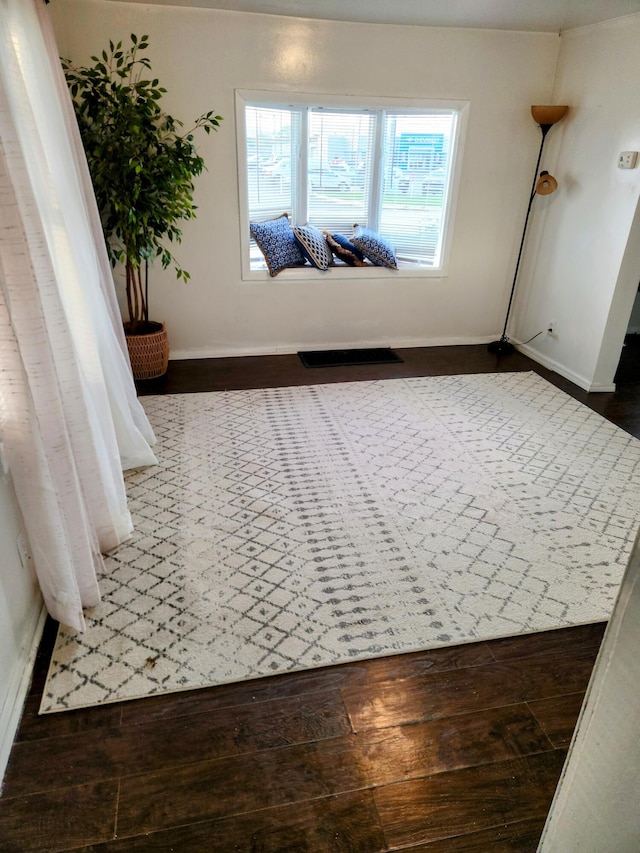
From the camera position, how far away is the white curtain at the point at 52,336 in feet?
5.13

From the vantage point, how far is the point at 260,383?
4.05 meters

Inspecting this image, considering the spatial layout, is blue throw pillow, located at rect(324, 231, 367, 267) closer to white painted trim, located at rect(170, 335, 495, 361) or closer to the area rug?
white painted trim, located at rect(170, 335, 495, 361)

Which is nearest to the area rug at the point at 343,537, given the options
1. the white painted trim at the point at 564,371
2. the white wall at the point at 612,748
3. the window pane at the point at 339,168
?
the white painted trim at the point at 564,371

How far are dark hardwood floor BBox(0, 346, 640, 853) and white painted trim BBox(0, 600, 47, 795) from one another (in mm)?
28

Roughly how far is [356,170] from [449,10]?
4.33 feet

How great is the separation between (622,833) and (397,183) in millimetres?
4773

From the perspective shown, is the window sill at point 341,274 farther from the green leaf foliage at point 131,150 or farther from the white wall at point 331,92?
the green leaf foliage at point 131,150

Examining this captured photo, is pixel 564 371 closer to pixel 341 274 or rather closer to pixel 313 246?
pixel 341 274

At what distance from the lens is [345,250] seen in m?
4.60

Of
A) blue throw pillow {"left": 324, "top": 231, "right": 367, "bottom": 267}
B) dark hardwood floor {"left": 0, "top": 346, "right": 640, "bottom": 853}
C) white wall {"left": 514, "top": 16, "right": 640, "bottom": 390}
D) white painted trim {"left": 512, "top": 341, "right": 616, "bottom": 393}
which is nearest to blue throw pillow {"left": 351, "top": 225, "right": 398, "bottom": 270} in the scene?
blue throw pillow {"left": 324, "top": 231, "right": 367, "bottom": 267}

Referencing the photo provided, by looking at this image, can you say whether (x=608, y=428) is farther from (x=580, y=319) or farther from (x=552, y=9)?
(x=552, y=9)

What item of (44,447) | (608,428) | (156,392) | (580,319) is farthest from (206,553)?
(580,319)

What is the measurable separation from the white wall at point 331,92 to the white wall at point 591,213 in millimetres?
303

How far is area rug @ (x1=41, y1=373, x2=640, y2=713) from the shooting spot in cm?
190
